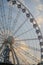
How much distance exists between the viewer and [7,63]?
42719mm

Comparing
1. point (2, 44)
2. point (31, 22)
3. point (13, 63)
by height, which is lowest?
point (13, 63)

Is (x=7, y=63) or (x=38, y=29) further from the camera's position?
(x=38, y=29)

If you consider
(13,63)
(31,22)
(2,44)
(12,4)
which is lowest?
(13,63)

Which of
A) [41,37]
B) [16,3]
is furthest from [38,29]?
[16,3]

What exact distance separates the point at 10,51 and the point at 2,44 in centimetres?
167

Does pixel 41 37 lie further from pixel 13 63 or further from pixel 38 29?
pixel 13 63

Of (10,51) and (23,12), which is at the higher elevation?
(23,12)

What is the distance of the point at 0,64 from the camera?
138ft

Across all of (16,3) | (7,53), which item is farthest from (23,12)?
(7,53)

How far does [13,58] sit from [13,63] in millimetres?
770

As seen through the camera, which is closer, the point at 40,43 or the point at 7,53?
the point at 7,53

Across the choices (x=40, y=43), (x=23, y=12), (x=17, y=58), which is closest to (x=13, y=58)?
(x=17, y=58)

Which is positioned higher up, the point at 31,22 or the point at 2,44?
the point at 31,22

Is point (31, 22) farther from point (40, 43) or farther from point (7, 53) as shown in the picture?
point (7, 53)
